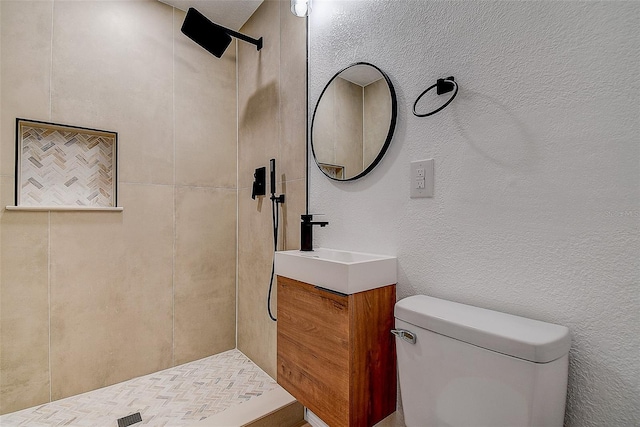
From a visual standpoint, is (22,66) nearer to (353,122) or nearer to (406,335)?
(353,122)

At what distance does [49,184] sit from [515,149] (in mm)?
2225

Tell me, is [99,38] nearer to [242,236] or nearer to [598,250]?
[242,236]

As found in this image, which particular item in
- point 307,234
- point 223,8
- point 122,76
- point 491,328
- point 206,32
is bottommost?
point 491,328

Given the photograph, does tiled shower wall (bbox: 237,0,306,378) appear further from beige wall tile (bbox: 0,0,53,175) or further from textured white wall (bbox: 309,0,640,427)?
beige wall tile (bbox: 0,0,53,175)

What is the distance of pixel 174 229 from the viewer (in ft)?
6.81

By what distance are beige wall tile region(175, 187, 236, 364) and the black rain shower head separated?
0.92 metres

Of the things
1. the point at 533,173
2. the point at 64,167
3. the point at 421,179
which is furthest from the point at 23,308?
the point at 533,173

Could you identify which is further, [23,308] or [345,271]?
[23,308]

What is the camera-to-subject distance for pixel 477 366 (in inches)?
30.8

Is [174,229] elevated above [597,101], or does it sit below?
below

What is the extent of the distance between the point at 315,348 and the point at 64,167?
175 cm

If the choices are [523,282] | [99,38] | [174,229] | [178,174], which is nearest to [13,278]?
[174,229]

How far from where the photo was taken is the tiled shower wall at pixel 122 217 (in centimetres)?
161

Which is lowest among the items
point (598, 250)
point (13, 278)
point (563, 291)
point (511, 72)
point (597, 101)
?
point (13, 278)
